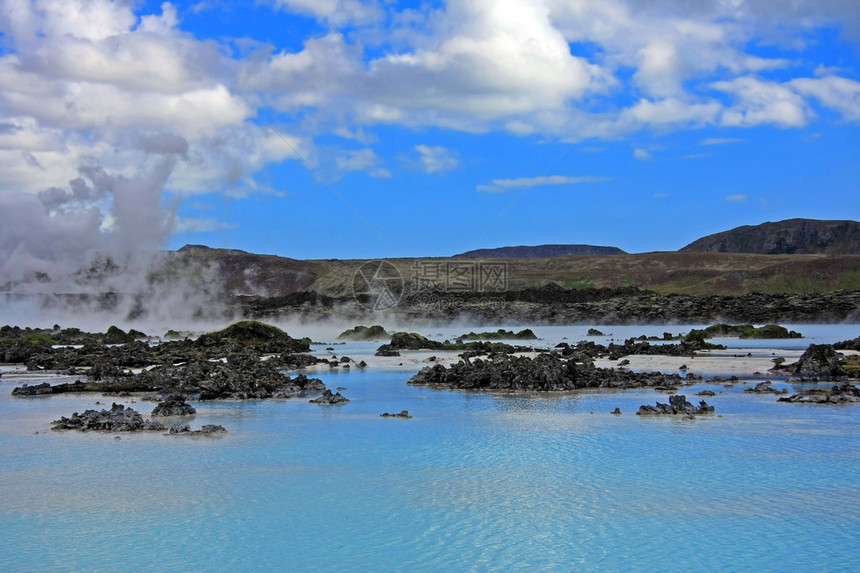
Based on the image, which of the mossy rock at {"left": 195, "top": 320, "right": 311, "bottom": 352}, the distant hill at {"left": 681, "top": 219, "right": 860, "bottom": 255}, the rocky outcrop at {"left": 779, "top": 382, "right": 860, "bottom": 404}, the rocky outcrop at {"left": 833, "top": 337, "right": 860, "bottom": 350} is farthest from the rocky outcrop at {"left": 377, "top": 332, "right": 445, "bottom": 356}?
the distant hill at {"left": 681, "top": 219, "right": 860, "bottom": 255}

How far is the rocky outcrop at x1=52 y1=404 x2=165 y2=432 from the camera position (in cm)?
1631

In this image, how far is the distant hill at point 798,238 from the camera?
17350 cm

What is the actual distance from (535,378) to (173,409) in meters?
10.5

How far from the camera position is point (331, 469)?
13.0 m

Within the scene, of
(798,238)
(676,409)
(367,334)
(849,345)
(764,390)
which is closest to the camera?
(676,409)

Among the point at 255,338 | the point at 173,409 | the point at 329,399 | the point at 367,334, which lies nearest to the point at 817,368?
the point at 329,399

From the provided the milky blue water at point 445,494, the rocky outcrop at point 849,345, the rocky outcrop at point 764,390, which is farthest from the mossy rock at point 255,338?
the rocky outcrop at point 849,345

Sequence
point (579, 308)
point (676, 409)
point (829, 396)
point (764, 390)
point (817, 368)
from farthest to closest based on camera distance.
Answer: point (579, 308), point (817, 368), point (764, 390), point (829, 396), point (676, 409)

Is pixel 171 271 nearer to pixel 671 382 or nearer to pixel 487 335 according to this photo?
pixel 487 335

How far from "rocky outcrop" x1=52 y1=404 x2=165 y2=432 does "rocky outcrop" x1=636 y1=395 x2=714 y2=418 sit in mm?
10584

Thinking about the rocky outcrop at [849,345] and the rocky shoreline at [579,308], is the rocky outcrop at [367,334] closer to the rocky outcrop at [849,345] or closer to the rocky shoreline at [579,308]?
the rocky shoreline at [579,308]

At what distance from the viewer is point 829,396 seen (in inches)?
755

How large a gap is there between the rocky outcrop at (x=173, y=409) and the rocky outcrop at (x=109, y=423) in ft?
3.71

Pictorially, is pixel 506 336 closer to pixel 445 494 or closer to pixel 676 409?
pixel 676 409
